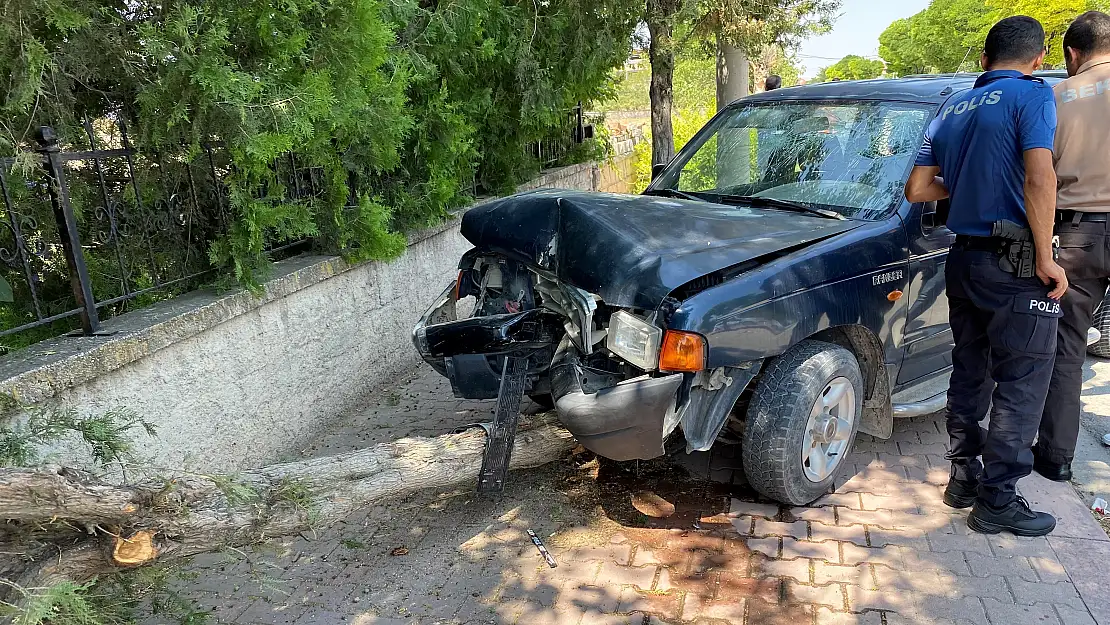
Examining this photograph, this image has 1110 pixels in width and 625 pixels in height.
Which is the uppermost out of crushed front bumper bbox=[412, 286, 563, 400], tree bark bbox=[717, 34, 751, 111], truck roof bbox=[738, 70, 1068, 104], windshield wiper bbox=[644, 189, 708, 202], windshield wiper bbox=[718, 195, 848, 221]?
tree bark bbox=[717, 34, 751, 111]

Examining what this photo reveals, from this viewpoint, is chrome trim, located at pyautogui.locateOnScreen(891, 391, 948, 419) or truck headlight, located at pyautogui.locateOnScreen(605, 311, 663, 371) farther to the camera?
chrome trim, located at pyautogui.locateOnScreen(891, 391, 948, 419)

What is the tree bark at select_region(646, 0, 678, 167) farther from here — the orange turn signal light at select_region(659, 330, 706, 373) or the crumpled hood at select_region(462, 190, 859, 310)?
the orange turn signal light at select_region(659, 330, 706, 373)

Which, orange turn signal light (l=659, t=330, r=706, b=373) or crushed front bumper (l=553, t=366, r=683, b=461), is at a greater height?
orange turn signal light (l=659, t=330, r=706, b=373)

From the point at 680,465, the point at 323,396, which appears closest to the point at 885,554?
the point at 680,465

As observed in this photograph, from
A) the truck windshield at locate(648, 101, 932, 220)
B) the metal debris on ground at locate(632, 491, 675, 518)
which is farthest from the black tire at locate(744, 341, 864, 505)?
the truck windshield at locate(648, 101, 932, 220)

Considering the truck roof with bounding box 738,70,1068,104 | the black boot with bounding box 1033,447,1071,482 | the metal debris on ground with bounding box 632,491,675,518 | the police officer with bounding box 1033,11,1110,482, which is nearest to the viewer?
the police officer with bounding box 1033,11,1110,482

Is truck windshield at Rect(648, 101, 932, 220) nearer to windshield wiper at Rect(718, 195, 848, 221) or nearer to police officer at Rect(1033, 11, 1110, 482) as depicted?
windshield wiper at Rect(718, 195, 848, 221)

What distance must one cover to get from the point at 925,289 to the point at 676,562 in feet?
6.42

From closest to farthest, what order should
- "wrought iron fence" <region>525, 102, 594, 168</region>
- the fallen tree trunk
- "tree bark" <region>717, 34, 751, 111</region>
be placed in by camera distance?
1. the fallen tree trunk
2. "wrought iron fence" <region>525, 102, 594, 168</region>
3. "tree bark" <region>717, 34, 751, 111</region>

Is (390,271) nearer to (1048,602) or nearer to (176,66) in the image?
(176,66)

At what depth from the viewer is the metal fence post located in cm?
343

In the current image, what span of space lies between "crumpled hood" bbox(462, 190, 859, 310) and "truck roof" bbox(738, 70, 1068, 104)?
1013 millimetres

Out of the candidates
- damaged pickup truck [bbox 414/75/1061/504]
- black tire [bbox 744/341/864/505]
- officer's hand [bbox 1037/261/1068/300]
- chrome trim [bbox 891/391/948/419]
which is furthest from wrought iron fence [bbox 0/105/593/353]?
officer's hand [bbox 1037/261/1068/300]

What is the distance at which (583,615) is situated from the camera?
10.0 feet
